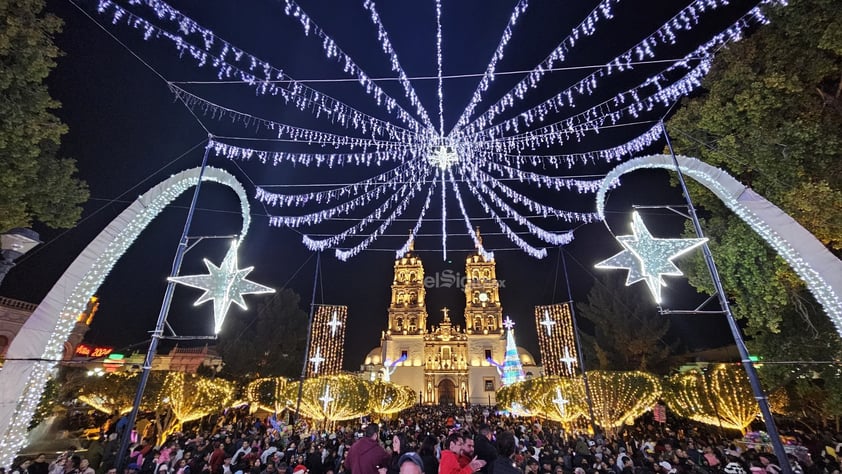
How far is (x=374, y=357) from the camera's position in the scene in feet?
180

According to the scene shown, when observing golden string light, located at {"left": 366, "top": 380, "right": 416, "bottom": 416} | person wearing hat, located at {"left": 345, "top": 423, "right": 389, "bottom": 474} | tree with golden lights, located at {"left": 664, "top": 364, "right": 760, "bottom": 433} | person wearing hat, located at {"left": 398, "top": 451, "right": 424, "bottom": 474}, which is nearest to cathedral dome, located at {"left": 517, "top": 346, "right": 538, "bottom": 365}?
golden string light, located at {"left": 366, "top": 380, "right": 416, "bottom": 416}

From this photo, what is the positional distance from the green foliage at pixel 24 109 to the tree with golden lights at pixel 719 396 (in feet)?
72.2

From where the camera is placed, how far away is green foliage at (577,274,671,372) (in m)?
26.1

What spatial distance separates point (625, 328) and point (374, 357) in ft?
123

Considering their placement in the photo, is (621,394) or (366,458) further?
(621,394)

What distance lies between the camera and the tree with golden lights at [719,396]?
1405 cm

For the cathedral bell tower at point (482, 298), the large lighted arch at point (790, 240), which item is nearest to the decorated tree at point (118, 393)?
the large lighted arch at point (790, 240)

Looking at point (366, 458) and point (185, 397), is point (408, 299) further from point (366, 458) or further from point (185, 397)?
point (366, 458)

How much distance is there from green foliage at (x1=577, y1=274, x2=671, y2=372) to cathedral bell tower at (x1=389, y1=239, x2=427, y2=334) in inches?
1111

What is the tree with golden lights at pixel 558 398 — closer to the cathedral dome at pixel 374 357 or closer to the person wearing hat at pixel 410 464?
the person wearing hat at pixel 410 464

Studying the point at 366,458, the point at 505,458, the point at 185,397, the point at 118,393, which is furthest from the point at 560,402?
the point at 118,393

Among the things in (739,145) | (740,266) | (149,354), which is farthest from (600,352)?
(149,354)

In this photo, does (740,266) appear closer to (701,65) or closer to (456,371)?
(701,65)

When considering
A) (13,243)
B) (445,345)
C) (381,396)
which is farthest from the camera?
(445,345)
